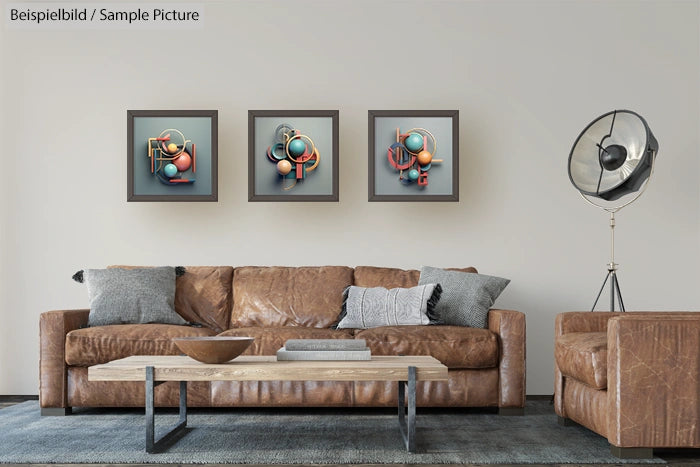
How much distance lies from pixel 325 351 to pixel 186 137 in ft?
7.75

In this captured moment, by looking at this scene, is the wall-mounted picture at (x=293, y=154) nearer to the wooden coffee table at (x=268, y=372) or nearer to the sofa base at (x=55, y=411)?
the sofa base at (x=55, y=411)

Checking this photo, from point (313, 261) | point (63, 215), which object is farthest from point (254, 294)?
point (63, 215)

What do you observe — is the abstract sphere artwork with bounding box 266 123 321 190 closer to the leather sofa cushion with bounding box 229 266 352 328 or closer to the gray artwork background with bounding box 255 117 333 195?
the gray artwork background with bounding box 255 117 333 195

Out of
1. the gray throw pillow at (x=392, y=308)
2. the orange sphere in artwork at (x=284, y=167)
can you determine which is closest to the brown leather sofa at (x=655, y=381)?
the gray throw pillow at (x=392, y=308)

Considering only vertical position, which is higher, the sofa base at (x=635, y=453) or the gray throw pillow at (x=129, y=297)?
the gray throw pillow at (x=129, y=297)

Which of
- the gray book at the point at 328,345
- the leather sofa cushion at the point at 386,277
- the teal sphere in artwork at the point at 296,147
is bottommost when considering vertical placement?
the gray book at the point at 328,345

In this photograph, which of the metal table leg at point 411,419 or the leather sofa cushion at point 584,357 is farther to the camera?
the leather sofa cushion at point 584,357

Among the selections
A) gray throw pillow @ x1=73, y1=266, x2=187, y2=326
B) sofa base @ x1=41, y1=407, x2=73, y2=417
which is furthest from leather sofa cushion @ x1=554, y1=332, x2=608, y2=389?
sofa base @ x1=41, y1=407, x2=73, y2=417

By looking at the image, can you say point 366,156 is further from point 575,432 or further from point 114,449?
Answer: point 114,449

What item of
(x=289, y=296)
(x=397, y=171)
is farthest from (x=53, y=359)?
(x=397, y=171)

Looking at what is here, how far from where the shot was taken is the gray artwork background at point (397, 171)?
4855 mm

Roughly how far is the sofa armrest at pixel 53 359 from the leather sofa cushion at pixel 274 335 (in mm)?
839

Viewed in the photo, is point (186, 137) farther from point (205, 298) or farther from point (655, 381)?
point (655, 381)

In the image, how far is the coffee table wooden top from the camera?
2775mm
